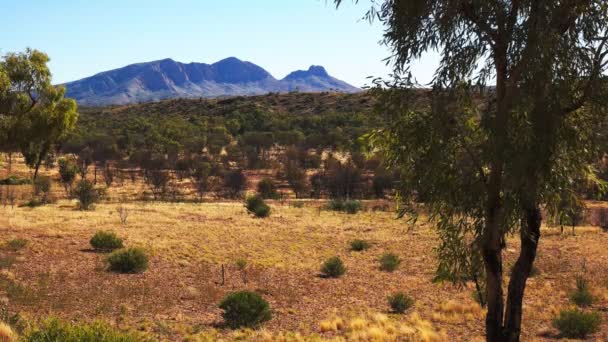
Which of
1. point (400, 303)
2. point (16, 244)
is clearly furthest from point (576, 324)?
point (16, 244)

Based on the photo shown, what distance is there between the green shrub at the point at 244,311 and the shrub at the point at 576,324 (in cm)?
830

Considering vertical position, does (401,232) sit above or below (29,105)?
below

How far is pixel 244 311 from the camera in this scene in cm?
1495

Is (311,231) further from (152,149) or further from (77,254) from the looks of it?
(152,149)

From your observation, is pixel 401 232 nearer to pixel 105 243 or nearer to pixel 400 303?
pixel 400 303

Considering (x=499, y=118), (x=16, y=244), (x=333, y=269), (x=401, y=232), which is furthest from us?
(x=401, y=232)

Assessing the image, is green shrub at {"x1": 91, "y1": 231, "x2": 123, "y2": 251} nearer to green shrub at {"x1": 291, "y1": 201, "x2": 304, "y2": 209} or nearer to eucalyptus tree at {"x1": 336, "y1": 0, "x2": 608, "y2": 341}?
eucalyptus tree at {"x1": 336, "y1": 0, "x2": 608, "y2": 341}

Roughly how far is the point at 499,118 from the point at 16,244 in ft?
66.8

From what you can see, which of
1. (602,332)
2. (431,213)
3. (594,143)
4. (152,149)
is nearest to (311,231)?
(602,332)

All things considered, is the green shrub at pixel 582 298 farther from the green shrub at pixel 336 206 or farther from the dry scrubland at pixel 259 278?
the green shrub at pixel 336 206

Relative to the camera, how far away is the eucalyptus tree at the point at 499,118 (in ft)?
26.9

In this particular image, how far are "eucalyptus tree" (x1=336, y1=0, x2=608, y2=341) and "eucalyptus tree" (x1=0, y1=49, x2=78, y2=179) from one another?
74.0ft

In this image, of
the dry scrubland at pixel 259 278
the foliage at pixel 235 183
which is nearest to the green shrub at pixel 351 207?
the dry scrubland at pixel 259 278

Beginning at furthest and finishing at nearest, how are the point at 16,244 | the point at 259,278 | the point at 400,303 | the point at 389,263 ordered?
the point at 389,263 < the point at 16,244 < the point at 259,278 < the point at 400,303
